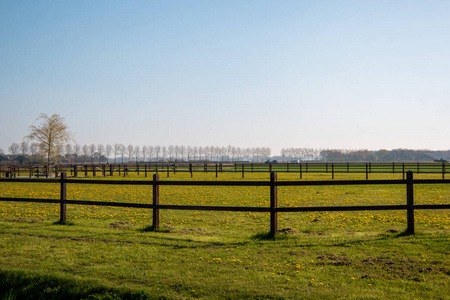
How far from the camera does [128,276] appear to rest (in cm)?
624

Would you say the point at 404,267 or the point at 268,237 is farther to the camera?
the point at 268,237

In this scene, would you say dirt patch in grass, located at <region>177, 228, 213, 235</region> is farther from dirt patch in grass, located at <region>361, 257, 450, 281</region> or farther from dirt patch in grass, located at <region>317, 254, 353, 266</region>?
dirt patch in grass, located at <region>361, 257, 450, 281</region>

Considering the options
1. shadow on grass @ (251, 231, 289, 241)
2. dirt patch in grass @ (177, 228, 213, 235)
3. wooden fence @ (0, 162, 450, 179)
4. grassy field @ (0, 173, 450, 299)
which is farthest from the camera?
wooden fence @ (0, 162, 450, 179)

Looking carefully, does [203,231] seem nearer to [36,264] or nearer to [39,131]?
[36,264]

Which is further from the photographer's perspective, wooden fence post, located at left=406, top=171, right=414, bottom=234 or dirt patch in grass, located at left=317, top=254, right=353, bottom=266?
wooden fence post, located at left=406, top=171, right=414, bottom=234

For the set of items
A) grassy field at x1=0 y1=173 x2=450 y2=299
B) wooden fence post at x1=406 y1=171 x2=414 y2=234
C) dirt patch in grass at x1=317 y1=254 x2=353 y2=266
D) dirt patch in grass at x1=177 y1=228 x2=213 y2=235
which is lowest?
dirt patch in grass at x1=177 y1=228 x2=213 y2=235

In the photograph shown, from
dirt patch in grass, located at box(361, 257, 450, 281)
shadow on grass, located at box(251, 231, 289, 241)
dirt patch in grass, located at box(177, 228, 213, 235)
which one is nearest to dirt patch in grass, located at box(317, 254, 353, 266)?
dirt patch in grass, located at box(361, 257, 450, 281)

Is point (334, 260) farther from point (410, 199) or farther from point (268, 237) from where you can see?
point (410, 199)

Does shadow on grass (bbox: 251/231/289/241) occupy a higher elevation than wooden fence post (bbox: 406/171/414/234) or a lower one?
lower

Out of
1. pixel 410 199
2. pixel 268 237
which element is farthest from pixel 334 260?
pixel 410 199

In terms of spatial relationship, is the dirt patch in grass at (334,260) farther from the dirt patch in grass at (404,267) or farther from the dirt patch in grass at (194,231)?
the dirt patch in grass at (194,231)

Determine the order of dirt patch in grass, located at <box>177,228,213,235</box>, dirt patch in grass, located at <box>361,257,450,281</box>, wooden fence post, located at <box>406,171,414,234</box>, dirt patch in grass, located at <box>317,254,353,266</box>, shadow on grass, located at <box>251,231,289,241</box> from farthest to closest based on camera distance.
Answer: dirt patch in grass, located at <box>177,228,213,235</box> → wooden fence post, located at <box>406,171,414,234</box> → shadow on grass, located at <box>251,231,289,241</box> → dirt patch in grass, located at <box>317,254,353,266</box> → dirt patch in grass, located at <box>361,257,450,281</box>

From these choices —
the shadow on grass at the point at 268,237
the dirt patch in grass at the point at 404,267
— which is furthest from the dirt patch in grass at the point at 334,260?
the shadow on grass at the point at 268,237

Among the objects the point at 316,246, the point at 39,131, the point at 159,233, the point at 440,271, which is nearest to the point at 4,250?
the point at 159,233
